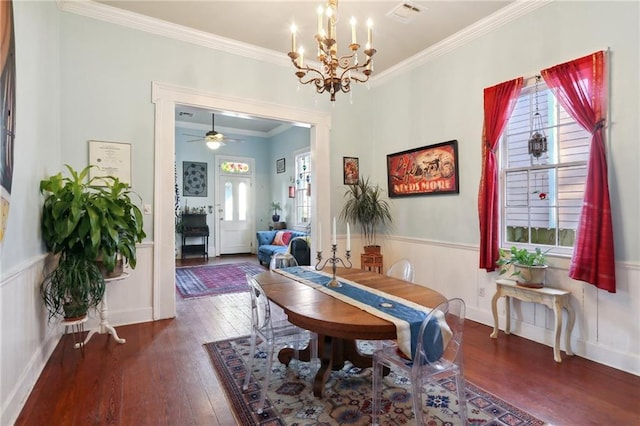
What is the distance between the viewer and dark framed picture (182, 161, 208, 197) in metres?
7.86

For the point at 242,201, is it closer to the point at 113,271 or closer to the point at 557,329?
the point at 113,271

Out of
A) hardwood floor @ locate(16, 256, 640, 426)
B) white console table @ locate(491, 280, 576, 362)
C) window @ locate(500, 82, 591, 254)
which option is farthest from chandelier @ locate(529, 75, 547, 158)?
hardwood floor @ locate(16, 256, 640, 426)

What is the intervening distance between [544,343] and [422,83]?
3.09m

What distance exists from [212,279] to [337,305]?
4.22 m

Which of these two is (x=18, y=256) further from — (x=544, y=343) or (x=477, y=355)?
(x=544, y=343)

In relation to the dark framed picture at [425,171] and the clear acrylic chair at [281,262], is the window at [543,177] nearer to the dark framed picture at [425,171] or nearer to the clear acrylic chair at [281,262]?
the dark framed picture at [425,171]

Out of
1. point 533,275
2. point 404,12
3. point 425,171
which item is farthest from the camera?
point 425,171

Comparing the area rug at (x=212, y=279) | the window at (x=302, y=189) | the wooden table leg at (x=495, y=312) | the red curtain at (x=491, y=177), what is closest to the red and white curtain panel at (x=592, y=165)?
the red curtain at (x=491, y=177)

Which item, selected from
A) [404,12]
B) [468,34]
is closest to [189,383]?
[404,12]

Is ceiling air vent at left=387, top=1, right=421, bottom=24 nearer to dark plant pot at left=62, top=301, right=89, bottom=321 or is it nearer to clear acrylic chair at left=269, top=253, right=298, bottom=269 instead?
clear acrylic chair at left=269, top=253, right=298, bottom=269

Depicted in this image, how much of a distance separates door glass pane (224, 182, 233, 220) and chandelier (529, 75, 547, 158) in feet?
22.2

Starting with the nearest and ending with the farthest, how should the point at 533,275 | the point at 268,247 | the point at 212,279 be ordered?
the point at 533,275
the point at 212,279
the point at 268,247

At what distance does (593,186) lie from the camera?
2566 millimetres

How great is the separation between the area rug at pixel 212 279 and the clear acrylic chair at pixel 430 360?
3373 millimetres
